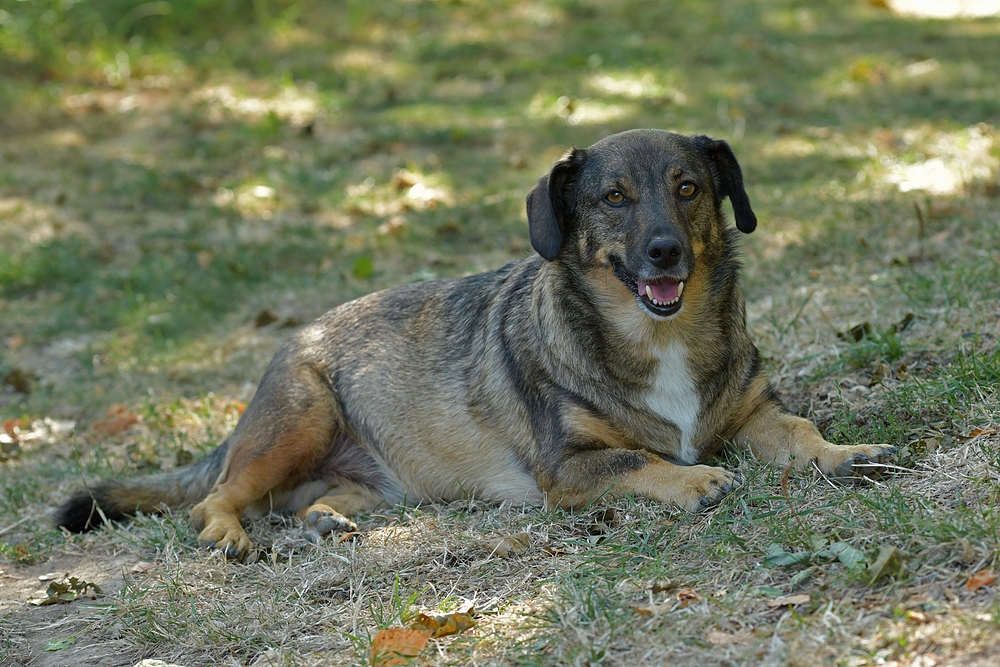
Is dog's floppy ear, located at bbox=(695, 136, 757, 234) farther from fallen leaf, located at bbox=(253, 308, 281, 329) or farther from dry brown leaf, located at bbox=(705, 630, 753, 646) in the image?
fallen leaf, located at bbox=(253, 308, 281, 329)

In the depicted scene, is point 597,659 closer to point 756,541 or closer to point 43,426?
point 756,541

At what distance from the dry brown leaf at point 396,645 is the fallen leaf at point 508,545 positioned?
722 millimetres

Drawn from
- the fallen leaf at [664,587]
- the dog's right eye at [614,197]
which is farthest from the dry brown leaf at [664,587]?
the dog's right eye at [614,197]

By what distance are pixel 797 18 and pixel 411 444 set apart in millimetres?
10211

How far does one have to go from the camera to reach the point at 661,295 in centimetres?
453

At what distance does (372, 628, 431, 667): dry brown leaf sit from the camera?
3484 millimetres

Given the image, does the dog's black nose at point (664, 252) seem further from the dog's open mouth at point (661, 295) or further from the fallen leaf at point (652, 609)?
the fallen leaf at point (652, 609)

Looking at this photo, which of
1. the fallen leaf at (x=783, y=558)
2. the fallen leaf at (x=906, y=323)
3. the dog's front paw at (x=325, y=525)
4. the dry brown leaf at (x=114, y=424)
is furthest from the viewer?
the dry brown leaf at (x=114, y=424)

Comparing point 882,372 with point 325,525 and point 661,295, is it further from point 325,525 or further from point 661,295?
point 325,525

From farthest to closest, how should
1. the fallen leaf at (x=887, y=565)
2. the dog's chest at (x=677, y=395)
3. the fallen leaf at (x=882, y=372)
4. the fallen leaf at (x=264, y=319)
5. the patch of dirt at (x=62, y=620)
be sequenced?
the fallen leaf at (x=264, y=319) < the fallen leaf at (x=882, y=372) < the dog's chest at (x=677, y=395) < the patch of dirt at (x=62, y=620) < the fallen leaf at (x=887, y=565)

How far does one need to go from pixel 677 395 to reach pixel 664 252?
0.69 metres

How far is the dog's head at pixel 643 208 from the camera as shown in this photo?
178 inches

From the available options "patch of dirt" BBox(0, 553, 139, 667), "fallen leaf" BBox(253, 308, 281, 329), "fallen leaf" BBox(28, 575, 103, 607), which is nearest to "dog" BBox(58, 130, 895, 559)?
"patch of dirt" BBox(0, 553, 139, 667)

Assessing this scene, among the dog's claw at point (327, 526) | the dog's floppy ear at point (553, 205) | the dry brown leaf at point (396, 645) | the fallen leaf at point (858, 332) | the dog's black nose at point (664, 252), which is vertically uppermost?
the dog's floppy ear at point (553, 205)
